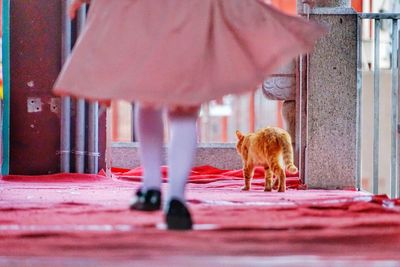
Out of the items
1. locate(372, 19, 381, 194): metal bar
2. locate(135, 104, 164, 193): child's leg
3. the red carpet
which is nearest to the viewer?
the red carpet

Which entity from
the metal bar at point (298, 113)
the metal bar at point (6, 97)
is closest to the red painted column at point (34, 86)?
the metal bar at point (6, 97)

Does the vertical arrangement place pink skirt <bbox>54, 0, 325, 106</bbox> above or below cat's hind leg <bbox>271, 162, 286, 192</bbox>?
above

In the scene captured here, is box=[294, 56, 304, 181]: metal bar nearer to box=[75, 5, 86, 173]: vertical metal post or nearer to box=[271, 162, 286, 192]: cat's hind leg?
box=[271, 162, 286, 192]: cat's hind leg

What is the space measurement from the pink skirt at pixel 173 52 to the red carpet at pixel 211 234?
0.56 metres

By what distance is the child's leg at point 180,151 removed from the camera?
3.81 meters

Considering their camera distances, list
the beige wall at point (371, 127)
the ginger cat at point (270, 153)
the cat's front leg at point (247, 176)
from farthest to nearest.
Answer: the beige wall at point (371, 127) → the cat's front leg at point (247, 176) → the ginger cat at point (270, 153)

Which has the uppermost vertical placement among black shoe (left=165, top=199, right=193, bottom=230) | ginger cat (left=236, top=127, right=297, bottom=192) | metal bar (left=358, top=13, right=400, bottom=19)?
metal bar (left=358, top=13, right=400, bottom=19)

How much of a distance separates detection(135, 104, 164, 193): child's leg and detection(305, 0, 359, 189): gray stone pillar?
324 cm

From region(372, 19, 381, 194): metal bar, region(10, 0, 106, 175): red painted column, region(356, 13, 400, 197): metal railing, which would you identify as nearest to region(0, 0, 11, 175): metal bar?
region(10, 0, 106, 175): red painted column

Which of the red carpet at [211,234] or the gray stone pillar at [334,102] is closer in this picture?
the red carpet at [211,234]

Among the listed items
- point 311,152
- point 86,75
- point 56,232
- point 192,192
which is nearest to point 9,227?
point 56,232

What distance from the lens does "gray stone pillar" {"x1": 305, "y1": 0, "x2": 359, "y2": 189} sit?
7277mm

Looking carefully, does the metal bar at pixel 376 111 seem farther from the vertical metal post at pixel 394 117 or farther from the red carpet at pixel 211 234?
the red carpet at pixel 211 234

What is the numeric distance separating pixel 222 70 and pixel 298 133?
13.1 feet
